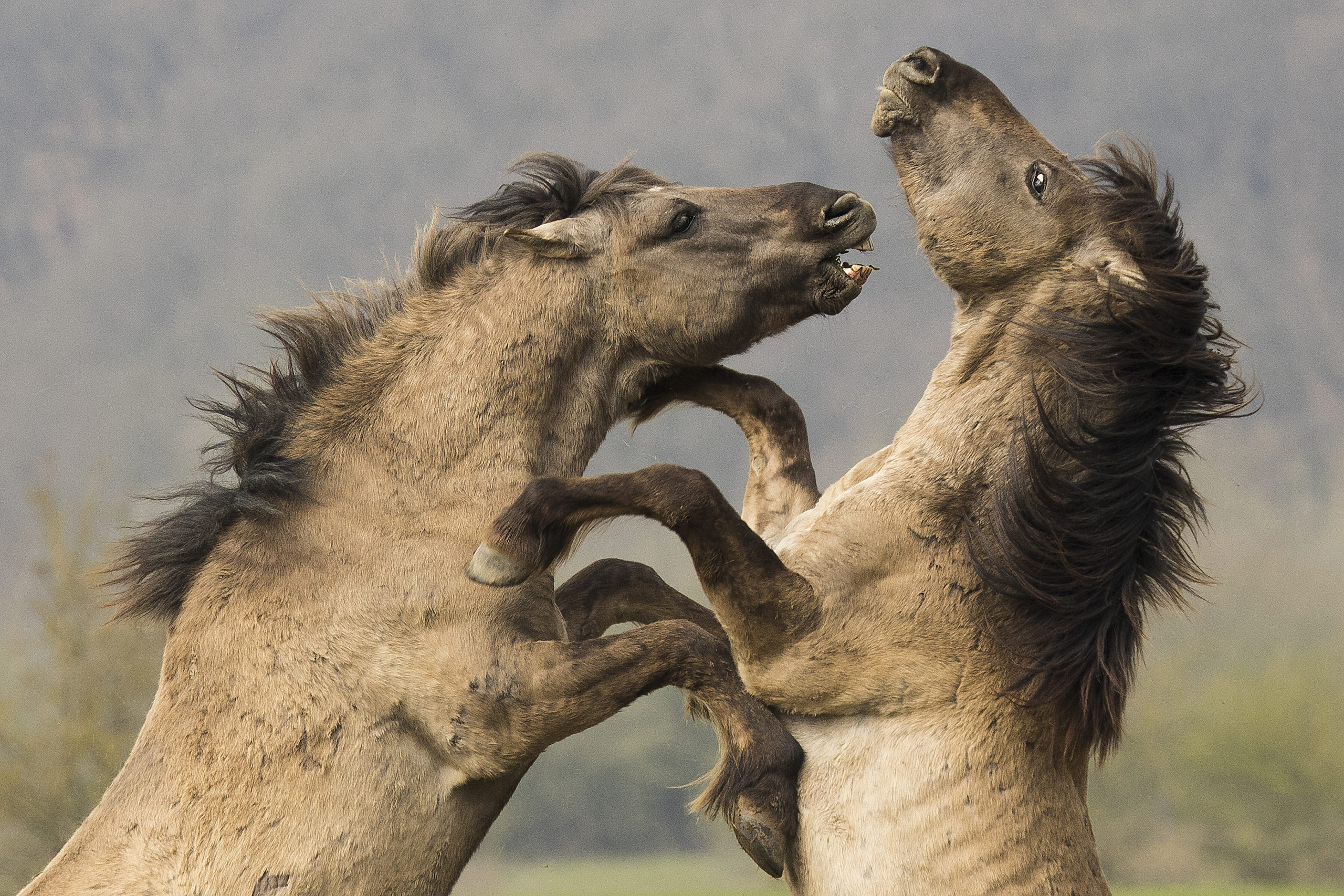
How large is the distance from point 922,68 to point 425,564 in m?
2.88

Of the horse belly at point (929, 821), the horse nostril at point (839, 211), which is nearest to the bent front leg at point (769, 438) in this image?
the horse nostril at point (839, 211)

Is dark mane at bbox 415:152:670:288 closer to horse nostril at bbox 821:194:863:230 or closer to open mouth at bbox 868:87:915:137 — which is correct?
horse nostril at bbox 821:194:863:230

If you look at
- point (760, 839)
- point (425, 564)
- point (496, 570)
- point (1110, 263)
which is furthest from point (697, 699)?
point (1110, 263)

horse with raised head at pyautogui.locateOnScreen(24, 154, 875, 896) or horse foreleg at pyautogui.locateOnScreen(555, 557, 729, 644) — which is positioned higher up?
horse with raised head at pyautogui.locateOnScreen(24, 154, 875, 896)

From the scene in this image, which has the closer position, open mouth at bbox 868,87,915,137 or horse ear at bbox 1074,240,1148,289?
horse ear at bbox 1074,240,1148,289

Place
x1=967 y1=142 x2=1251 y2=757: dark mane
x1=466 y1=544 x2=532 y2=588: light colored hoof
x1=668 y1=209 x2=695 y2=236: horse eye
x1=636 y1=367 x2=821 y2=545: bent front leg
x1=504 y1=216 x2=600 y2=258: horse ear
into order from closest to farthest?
x1=466 y1=544 x2=532 y2=588: light colored hoof < x1=967 y1=142 x2=1251 y2=757: dark mane < x1=504 y1=216 x2=600 y2=258: horse ear < x1=668 y1=209 x2=695 y2=236: horse eye < x1=636 y1=367 x2=821 y2=545: bent front leg

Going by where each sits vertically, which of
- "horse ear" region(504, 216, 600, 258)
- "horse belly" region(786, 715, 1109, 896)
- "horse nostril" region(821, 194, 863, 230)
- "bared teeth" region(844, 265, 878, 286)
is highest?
"horse ear" region(504, 216, 600, 258)

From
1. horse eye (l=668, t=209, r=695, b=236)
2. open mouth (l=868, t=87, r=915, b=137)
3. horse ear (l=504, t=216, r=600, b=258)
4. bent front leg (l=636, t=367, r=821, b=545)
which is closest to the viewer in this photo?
horse ear (l=504, t=216, r=600, b=258)

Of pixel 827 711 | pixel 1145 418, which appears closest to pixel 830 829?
pixel 827 711

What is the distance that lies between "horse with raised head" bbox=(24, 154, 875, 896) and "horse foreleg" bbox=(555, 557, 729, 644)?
51cm

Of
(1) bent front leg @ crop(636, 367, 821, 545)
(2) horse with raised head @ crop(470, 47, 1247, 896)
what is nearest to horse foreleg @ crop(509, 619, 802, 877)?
(2) horse with raised head @ crop(470, 47, 1247, 896)

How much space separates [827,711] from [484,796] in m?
1.31

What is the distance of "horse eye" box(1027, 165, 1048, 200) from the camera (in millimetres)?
4227

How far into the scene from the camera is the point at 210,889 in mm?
3455
